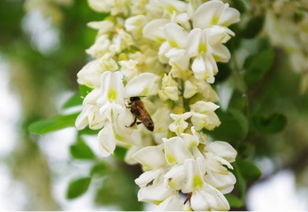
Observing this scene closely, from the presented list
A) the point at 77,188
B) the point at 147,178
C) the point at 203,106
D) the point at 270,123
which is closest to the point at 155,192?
the point at 147,178

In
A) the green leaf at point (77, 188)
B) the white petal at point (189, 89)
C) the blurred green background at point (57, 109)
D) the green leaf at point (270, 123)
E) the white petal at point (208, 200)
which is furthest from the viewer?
the blurred green background at point (57, 109)

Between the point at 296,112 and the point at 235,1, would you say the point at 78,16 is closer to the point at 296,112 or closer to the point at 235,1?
the point at 296,112

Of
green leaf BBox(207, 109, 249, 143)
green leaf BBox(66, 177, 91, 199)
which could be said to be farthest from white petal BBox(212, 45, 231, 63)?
green leaf BBox(66, 177, 91, 199)

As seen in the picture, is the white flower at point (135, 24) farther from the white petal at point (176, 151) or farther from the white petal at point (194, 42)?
the white petal at point (176, 151)

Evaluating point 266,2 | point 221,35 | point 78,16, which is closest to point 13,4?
point 78,16

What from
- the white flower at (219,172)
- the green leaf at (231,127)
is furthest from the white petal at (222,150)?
the green leaf at (231,127)

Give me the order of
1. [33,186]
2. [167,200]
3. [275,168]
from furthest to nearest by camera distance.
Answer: [33,186]
[275,168]
[167,200]

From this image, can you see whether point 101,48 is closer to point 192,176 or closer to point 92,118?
point 92,118
